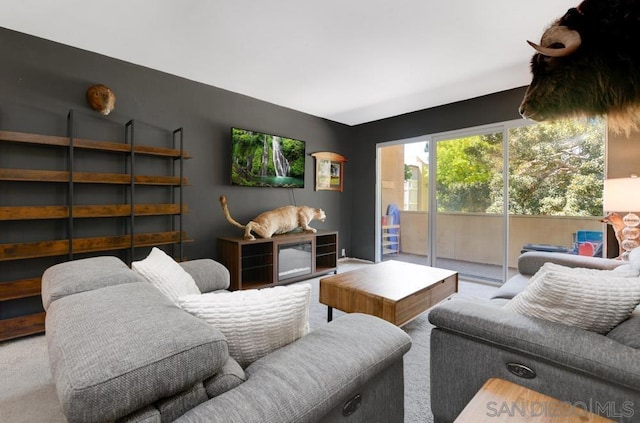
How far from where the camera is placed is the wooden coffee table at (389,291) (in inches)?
85.0

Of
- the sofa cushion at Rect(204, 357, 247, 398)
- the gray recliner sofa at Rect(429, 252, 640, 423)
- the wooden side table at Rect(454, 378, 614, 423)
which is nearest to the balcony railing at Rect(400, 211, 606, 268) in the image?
the gray recliner sofa at Rect(429, 252, 640, 423)

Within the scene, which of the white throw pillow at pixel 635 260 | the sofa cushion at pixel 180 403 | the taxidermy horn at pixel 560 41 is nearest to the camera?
the sofa cushion at pixel 180 403

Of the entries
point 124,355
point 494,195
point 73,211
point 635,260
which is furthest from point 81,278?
point 494,195

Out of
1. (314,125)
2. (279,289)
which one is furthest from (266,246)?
(279,289)

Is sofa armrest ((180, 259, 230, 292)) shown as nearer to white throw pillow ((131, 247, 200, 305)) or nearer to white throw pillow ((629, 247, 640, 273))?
white throw pillow ((131, 247, 200, 305))

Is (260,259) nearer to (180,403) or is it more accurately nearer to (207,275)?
(207,275)

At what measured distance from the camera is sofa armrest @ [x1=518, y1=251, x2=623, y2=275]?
95.8 inches

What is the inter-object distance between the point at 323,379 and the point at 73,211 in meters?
2.79

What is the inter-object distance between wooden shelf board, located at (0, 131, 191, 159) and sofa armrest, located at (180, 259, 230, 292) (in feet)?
4.69

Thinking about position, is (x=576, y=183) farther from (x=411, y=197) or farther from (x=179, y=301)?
(x=179, y=301)

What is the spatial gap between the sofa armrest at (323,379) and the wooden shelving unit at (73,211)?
8.30 feet

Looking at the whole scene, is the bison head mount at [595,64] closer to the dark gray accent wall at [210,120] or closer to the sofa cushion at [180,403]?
the sofa cushion at [180,403]

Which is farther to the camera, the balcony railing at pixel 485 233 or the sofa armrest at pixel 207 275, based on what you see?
the balcony railing at pixel 485 233

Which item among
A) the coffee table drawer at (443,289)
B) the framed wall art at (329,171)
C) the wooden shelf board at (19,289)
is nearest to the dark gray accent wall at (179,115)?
the framed wall art at (329,171)
